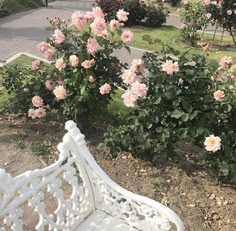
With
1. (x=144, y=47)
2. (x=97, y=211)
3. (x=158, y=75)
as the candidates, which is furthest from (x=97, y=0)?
(x=97, y=211)

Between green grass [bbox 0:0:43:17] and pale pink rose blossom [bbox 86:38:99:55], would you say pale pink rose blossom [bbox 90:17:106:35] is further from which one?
green grass [bbox 0:0:43:17]

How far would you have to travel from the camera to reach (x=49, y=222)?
8.93 feet

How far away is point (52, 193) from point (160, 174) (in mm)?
1926

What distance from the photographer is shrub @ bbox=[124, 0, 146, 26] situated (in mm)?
13703

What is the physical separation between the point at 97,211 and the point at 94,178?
31 centimetres

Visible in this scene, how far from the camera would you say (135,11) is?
45.4 feet

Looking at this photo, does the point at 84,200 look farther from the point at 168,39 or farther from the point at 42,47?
the point at 168,39

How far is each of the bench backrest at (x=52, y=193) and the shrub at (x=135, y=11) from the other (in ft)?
37.5

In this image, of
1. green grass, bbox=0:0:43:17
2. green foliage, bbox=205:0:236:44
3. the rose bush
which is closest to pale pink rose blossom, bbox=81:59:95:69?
the rose bush

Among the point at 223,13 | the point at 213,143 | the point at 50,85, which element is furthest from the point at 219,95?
the point at 223,13

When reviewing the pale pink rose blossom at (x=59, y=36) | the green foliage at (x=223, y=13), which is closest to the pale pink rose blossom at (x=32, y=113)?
the pale pink rose blossom at (x=59, y=36)

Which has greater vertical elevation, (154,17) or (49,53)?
(49,53)

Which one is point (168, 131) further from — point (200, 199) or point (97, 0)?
point (97, 0)

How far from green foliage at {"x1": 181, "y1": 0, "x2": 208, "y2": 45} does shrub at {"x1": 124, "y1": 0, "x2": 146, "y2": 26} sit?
2.64 metres
